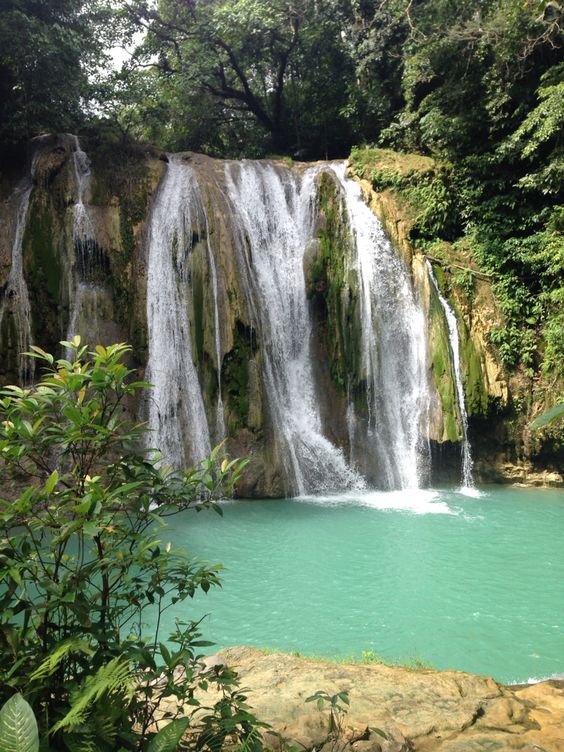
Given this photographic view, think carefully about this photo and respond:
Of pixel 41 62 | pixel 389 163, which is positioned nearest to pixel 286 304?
pixel 389 163

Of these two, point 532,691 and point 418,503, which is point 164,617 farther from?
point 418,503

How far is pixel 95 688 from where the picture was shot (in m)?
1.43

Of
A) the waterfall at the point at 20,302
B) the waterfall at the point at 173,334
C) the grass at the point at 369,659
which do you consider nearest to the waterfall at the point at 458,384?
the waterfall at the point at 173,334

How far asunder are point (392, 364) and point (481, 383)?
178cm

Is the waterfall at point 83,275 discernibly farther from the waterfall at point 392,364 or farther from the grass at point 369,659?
the grass at point 369,659

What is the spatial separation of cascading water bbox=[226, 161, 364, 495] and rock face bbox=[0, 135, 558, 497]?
42mm

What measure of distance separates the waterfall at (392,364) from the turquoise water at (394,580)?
144cm

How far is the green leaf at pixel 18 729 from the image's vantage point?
4.08 ft

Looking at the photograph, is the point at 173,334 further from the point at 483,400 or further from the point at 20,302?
the point at 483,400

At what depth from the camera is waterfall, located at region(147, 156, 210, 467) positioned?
34.4ft

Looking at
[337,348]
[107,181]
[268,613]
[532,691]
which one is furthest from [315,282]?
[532,691]

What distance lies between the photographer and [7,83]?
1250cm

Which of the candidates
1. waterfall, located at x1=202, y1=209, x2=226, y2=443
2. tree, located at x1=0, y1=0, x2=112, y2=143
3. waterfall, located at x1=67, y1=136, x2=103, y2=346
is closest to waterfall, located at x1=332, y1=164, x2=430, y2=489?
waterfall, located at x1=202, y1=209, x2=226, y2=443

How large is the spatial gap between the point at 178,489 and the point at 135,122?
59.5ft
